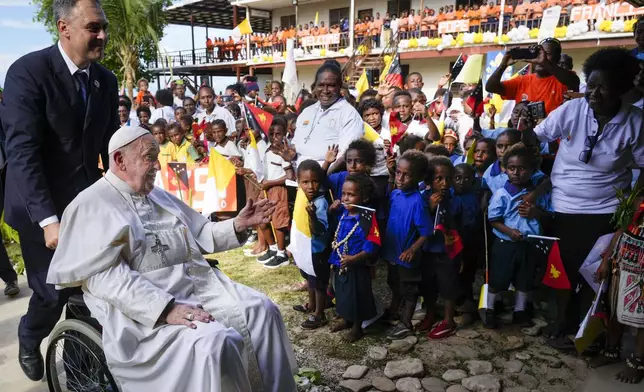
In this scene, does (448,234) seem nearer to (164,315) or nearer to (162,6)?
(164,315)

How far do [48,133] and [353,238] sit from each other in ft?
6.48

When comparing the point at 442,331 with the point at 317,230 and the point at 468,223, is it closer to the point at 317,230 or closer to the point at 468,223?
the point at 468,223

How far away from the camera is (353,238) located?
10.9ft

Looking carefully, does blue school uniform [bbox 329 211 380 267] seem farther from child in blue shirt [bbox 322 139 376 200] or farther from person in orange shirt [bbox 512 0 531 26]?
person in orange shirt [bbox 512 0 531 26]

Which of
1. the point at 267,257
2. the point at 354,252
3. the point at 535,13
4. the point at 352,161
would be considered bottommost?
the point at 267,257

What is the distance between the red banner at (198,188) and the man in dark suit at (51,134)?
295 cm

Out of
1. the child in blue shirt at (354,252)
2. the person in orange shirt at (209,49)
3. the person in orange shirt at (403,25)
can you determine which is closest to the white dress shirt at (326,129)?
the child in blue shirt at (354,252)

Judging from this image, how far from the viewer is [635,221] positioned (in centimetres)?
277

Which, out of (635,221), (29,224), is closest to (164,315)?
(29,224)

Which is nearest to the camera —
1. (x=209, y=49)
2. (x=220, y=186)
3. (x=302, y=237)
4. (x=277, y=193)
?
(x=302, y=237)

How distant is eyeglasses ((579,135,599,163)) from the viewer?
2.93 meters

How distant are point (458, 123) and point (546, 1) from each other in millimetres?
11581

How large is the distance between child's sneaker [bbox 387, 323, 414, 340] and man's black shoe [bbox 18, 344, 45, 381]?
2.24 metres

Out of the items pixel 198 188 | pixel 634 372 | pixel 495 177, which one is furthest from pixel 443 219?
pixel 198 188
